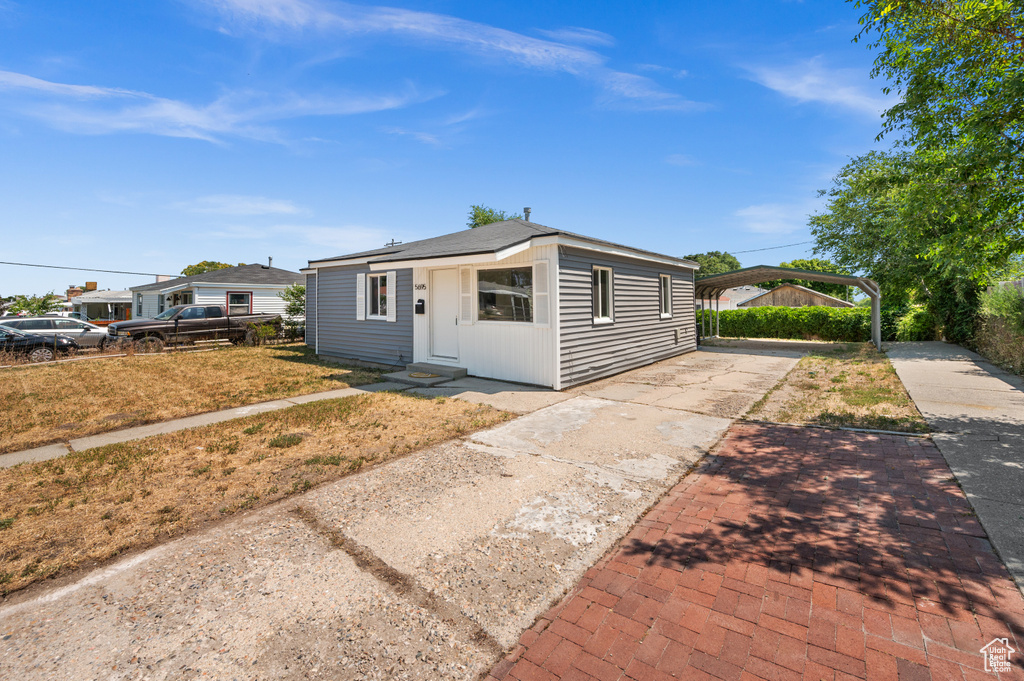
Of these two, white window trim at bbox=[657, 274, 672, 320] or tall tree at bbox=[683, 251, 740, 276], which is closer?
white window trim at bbox=[657, 274, 672, 320]

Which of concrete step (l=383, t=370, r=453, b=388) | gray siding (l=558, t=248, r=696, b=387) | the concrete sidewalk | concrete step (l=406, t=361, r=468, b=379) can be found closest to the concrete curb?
concrete step (l=383, t=370, r=453, b=388)

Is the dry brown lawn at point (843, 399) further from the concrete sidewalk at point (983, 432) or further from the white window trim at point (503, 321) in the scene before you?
the white window trim at point (503, 321)

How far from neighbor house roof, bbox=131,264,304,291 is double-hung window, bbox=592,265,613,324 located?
23.1 m

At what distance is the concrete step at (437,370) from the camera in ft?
32.2

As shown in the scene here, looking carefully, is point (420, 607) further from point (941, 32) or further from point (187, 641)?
point (941, 32)

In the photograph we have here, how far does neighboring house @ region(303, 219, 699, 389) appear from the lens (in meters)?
8.52

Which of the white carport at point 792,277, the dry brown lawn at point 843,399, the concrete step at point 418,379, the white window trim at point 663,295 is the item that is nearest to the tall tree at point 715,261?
the white carport at point 792,277

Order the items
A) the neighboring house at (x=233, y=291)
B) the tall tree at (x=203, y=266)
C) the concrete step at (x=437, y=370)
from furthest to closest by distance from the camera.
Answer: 1. the tall tree at (x=203, y=266)
2. the neighboring house at (x=233, y=291)
3. the concrete step at (x=437, y=370)

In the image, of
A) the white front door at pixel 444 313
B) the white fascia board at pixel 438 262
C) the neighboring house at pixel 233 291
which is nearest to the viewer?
the white fascia board at pixel 438 262

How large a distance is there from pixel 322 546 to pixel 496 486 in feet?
5.15

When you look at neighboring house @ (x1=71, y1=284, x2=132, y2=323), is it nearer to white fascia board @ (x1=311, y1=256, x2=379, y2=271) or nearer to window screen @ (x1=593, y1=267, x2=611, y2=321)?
white fascia board @ (x1=311, y1=256, x2=379, y2=271)

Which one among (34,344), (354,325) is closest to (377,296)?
(354,325)

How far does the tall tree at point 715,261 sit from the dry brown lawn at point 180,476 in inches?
2451

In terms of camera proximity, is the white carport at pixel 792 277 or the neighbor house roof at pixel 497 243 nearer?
the neighbor house roof at pixel 497 243
